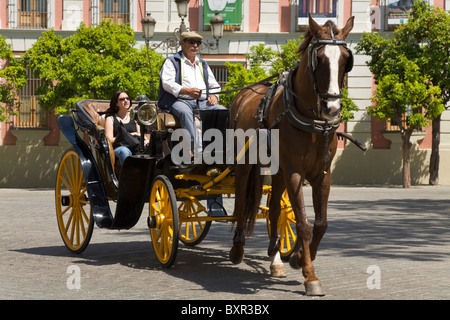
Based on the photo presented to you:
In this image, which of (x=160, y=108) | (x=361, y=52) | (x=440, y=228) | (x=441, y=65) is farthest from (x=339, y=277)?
(x=361, y=52)

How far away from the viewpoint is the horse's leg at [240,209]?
7695mm

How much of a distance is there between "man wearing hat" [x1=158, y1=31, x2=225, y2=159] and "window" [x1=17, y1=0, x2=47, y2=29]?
67.0 feet

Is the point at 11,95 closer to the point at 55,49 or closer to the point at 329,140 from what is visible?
the point at 55,49

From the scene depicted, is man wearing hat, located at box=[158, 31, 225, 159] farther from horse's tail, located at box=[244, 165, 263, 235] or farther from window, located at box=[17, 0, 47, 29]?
window, located at box=[17, 0, 47, 29]

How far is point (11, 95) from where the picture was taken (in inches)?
982

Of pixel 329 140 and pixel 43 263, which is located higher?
pixel 329 140

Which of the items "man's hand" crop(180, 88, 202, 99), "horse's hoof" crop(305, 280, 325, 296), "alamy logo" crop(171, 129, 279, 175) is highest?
"man's hand" crop(180, 88, 202, 99)

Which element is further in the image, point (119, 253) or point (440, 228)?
point (440, 228)

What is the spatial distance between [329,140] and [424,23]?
62.2 ft

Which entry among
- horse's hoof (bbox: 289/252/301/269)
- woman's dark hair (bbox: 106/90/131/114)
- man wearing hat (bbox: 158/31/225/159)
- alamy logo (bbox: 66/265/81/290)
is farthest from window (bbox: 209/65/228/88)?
horse's hoof (bbox: 289/252/301/269)

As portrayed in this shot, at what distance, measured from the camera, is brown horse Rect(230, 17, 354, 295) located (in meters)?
6.29

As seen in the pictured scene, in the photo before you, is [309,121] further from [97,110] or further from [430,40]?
[430,40]

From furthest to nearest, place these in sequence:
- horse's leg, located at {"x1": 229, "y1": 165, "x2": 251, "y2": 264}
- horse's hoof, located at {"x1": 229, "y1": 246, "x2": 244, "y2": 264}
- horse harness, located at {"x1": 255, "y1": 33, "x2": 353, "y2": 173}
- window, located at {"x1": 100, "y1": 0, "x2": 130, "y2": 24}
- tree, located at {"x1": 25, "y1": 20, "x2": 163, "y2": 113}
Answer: window, located at {"x1": 100, "y1": 0, "x2": 130, "y2": 24} → tree, located at {"x1": 25, "y1": 20, "x2": 163, "y2": 113} → horse's hoof, located at {"x1": 229, "y1": 246, "x2": 244, "y2": 264} → horse's leg, located at {"x1": 229, "y1": 165, "x2": 251, "y2": 264} → horse harness, located at {"x1": 255, "y1": 33, "x2": 353, "y2": 173}

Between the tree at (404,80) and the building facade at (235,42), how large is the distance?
2158 mm
